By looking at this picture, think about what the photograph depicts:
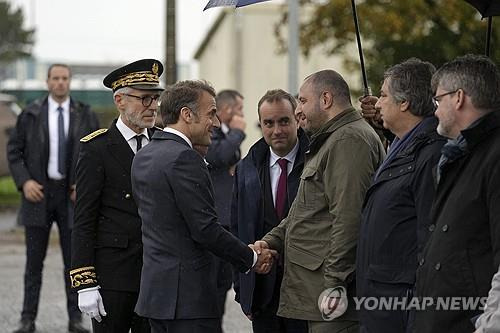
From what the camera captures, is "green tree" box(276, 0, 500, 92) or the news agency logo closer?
the news agency logo

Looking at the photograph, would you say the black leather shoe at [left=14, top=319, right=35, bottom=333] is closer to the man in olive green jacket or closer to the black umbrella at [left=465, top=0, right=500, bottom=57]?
the man in olive green jacket

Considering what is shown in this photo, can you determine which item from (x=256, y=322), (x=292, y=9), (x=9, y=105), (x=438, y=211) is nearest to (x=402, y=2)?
(x=292, y=9)

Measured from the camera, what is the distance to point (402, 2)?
76.0 ft

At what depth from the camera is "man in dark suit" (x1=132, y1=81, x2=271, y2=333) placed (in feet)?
18.2

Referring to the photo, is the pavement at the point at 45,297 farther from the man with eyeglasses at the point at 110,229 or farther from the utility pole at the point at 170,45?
the man with eyeglasses at the point at 110,229

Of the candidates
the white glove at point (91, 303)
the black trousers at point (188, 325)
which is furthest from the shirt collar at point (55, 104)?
the black trousers at point (188, 325)

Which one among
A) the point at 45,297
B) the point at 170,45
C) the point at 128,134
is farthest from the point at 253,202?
the point at 170,45

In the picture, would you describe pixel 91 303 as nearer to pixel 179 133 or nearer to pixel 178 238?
pixel 178 238

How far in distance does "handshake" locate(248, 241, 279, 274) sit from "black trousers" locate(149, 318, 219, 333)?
492 mm

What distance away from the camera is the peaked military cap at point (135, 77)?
257 inches

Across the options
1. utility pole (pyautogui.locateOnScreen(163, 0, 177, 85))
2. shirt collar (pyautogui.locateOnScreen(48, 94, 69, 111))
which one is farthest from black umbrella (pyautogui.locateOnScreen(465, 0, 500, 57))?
utility pole (pyautogui.locateOnScreen(163, 0, 177, 85))

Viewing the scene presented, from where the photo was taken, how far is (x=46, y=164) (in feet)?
32.7

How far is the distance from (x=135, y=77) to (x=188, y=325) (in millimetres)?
1674

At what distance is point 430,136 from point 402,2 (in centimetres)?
1849
